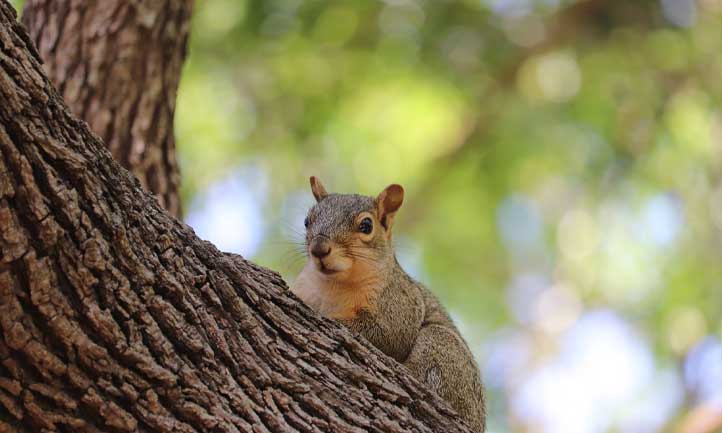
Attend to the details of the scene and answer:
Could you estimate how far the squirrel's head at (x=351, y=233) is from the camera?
3.84 m

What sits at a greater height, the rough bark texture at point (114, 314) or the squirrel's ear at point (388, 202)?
the squirrel's ear at point (388, 202)

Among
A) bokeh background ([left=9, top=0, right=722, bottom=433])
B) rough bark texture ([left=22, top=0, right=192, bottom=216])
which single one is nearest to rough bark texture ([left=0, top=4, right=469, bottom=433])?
rough bark texture ([left=22, top=0, right=192, bottom=216])

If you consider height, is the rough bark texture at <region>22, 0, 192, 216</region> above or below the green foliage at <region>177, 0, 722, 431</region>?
below

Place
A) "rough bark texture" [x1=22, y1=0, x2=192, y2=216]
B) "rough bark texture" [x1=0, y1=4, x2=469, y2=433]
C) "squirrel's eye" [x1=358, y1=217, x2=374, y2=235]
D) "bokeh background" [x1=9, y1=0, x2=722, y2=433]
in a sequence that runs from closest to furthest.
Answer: "rough bark texture" [x1=0, y1=4, x2=469, y2=433] → "squirrel's eye" [x1=358, y1=217, x2=374, y2=235] → "rough bark texture" [x1=22, y1=0, x2=192, y2=216] → "bokeh background" [x1=9, y1=0, x2=722, y2=433]

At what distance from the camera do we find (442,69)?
830cm

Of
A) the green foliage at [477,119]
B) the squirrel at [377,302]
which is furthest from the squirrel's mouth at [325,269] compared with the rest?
the green foliage at [477,119]

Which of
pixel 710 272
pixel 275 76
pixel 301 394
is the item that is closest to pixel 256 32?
pixel 275 76

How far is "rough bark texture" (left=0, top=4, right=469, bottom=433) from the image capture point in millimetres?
2301

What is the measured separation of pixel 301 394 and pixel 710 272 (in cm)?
699

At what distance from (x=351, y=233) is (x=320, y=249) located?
27 cm

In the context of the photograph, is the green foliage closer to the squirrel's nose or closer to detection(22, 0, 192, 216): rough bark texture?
detection(22, 0, 192, 216): rough bark texture

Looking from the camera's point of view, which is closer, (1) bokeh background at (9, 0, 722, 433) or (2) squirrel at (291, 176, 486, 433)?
(2) squirrel at (291, 176, 486, 433)

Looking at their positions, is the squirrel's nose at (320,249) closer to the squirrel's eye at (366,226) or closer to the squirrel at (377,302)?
the squirrel at (377,302)

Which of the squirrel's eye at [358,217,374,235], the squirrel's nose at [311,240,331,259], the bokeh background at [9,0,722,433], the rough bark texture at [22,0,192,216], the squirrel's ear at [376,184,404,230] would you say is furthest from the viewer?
the bokeh background at [9,0,722,433]
